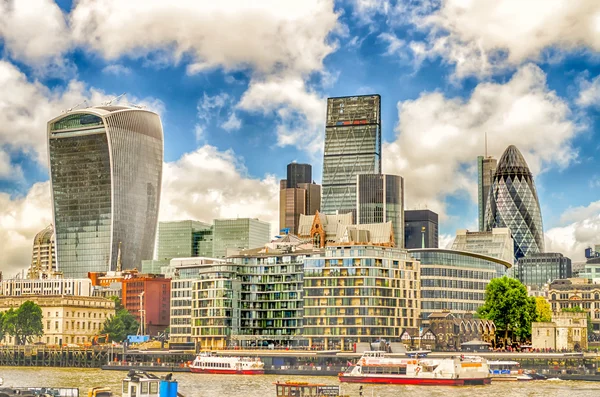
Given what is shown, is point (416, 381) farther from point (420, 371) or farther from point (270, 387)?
point (270, 387)

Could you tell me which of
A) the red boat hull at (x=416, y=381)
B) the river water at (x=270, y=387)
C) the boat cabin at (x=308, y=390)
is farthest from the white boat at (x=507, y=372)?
the boat cabin at (x=308, y=390)

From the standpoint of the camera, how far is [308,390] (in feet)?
388

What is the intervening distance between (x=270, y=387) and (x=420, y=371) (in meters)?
24.8

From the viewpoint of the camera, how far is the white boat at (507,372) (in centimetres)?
16462

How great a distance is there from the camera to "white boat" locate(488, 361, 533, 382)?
16462cm

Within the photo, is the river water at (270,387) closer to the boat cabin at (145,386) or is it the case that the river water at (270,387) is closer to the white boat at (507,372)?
the white boat at (507,372)

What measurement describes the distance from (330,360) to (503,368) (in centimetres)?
3253

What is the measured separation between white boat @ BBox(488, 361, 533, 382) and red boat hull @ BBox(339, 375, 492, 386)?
819 cm

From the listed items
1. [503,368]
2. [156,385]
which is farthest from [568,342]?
[156,385]

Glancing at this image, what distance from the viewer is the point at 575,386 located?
151 meters

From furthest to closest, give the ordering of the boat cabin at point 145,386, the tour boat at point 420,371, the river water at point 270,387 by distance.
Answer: the tour boat at point 420,371
the river water at point 270,387
the boat cabin at point 145,386

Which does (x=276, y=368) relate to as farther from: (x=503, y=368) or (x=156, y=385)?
(x=156, y=385)

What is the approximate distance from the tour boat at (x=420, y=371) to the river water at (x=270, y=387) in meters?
2.98

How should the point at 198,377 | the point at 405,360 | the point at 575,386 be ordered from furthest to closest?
the point at 198,377, the point at 405,360, the point at 575,386
